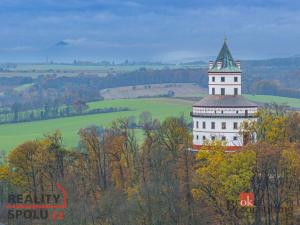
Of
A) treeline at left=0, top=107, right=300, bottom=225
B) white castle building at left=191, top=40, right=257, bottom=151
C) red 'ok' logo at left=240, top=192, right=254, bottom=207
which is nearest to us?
red 'ok' logo at left=240, top=192, right=254, bottom=207

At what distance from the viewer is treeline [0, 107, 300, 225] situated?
2611 inches

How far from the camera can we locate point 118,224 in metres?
69.6

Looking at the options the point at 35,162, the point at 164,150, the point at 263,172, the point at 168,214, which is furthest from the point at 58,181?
the point at 263,172

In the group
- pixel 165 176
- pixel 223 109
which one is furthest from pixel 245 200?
pixel 223 109

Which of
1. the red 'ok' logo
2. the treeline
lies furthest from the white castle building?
the red 'ok' logo

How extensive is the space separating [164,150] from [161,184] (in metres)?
12.9

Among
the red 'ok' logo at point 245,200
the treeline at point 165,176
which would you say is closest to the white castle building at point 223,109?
the treeline at point 165,176

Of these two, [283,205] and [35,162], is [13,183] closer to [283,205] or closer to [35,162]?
[35,162]

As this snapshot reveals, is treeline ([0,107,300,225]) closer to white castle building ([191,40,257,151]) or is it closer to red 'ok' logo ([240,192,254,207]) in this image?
red 'ok' logo ([240,192,254,207])

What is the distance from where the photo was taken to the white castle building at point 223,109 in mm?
96250

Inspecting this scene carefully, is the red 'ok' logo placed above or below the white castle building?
below

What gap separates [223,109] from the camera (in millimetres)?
96562

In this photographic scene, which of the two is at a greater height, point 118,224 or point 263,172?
point 263,172

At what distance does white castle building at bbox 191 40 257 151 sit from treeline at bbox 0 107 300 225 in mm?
5021
